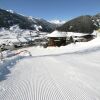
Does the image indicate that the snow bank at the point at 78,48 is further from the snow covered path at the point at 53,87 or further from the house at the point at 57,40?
the snow covered path at the point at 53,87

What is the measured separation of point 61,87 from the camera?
26.3 ft

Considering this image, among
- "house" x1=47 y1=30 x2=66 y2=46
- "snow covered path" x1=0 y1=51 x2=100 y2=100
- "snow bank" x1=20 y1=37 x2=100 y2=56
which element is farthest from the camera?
"house" x1=47 y1=30 x2=66 y2=46

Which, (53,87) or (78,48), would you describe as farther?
(78,48)

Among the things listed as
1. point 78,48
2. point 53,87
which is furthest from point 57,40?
point 53,87

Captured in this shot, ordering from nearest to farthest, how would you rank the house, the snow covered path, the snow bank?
the snow covered path → the snow bank → the house

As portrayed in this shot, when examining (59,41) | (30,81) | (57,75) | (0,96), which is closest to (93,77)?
(57,75)

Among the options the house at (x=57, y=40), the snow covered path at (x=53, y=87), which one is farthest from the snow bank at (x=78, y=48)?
the snow covered path at (x=53, y=87)

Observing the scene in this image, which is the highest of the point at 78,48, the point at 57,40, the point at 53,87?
the point at 53,87

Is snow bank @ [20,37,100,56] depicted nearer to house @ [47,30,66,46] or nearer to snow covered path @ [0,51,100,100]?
house @ [47,30,66,46]

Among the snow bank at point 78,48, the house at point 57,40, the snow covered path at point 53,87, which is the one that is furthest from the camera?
the house at point 57,40

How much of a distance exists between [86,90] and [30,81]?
8.75 feet

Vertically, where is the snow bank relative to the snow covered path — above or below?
below

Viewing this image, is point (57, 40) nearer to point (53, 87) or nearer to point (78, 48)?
point (78, 48)

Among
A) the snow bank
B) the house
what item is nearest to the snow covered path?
the snow bank
